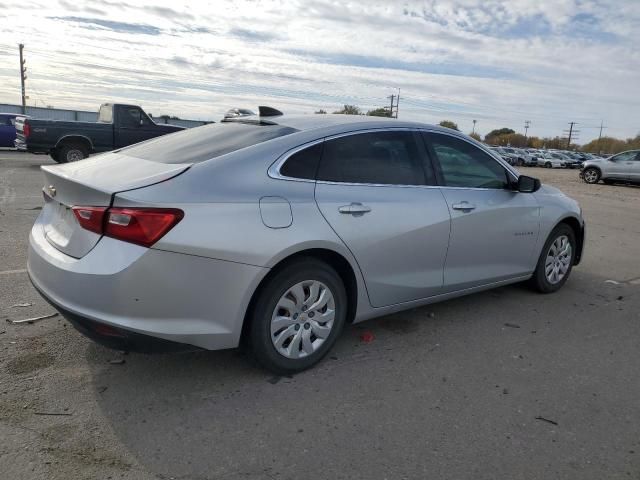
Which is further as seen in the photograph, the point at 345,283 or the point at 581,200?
the point at 581,200

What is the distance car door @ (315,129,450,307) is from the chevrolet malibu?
0.01 m

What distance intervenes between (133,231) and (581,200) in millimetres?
15578

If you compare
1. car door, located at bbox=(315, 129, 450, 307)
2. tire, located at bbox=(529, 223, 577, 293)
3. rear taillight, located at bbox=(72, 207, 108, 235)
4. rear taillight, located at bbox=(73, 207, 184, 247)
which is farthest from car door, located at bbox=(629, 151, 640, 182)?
rear taillight, located at bbox=(72, 207, 108, 235)

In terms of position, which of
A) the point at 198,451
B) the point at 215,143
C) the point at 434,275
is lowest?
the point at 198,451

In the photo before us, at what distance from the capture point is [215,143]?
365 cm

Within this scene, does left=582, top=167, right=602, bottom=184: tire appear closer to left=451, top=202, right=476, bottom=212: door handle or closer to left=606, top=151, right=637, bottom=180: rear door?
left=606, top=151, right=637, bottom=180: rear door

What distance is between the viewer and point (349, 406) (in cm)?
316

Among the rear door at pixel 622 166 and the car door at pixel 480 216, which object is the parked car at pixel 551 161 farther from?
the car door at pixel 480 216

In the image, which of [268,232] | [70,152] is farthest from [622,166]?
[268,232]

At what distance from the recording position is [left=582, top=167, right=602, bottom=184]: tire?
2405cm

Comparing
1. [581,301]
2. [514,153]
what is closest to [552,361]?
[581,301]

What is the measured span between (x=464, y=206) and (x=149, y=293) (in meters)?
2.58

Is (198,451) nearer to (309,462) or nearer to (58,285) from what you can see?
(309,462)

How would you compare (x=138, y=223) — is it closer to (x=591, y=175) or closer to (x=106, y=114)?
(x=106, y=114)
